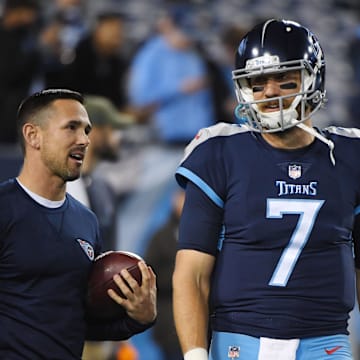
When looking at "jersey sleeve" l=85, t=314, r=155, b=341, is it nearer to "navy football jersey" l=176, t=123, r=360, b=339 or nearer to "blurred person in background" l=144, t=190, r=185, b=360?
"navy football jersey" l=176, t=123, r=360, b=339

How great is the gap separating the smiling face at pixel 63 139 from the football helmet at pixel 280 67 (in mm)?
542

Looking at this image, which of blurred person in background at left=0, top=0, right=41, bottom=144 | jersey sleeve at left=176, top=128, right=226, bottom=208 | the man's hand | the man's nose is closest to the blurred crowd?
blurred person in background at left=0, top=0, right=41, bottom=144

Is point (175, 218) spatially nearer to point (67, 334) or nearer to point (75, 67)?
point (75, 67)

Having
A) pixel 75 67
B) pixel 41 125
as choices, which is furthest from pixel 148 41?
pixel 41 125

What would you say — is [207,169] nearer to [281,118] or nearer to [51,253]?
[281,118]

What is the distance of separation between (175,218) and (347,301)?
352cm

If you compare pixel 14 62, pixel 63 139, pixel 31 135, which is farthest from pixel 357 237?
pixel 14 62

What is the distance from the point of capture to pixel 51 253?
9.68ft

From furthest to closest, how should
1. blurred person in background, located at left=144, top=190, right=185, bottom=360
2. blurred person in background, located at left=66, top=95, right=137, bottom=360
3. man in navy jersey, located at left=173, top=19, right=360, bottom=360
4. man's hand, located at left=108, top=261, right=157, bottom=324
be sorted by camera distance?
blurred person in background, located at left=144, top=190, right=185, bottom=360 < blurred person in background, located at left=66, top=95, right=137, bottom=360 < man's hand, located at left=108, top=261, right=157, bottom=324 < man in navy jersey, located at left=173, top=19, right=360, bottom=360

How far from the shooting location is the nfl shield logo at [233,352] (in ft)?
8.89

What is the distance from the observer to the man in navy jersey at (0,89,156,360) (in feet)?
9.49

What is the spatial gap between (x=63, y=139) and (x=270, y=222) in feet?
2.49

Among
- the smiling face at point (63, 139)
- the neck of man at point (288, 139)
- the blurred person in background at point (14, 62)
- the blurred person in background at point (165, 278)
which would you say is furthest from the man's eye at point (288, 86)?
the blurred person in background at point (14, 62)

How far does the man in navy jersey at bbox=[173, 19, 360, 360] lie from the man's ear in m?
0.53
